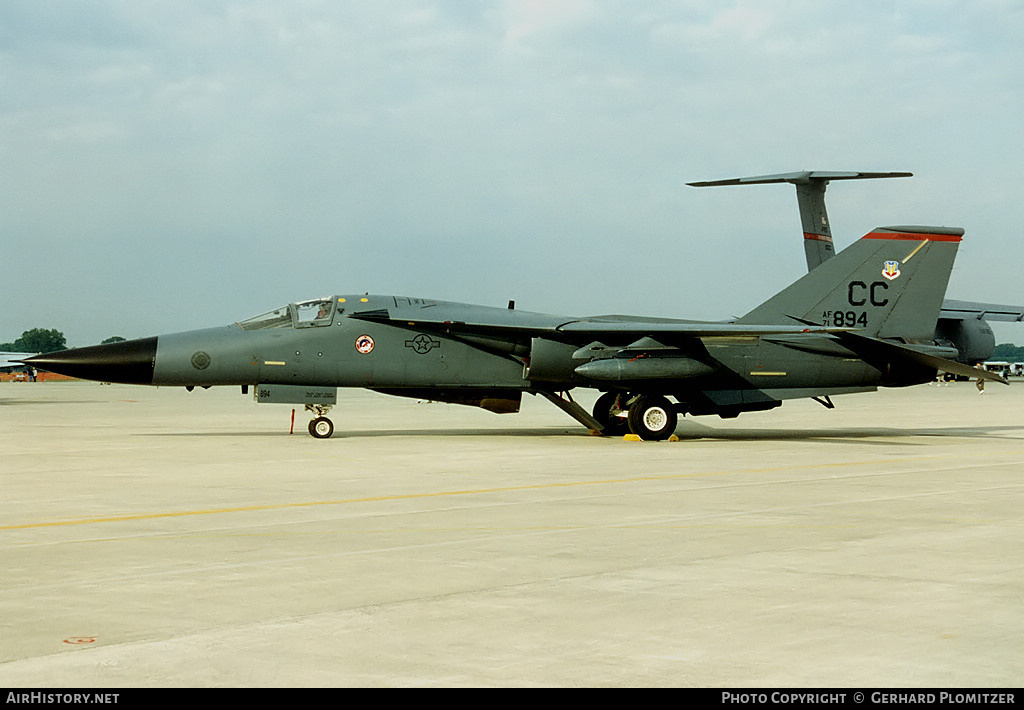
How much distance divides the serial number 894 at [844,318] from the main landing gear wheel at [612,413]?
4154 millimetres

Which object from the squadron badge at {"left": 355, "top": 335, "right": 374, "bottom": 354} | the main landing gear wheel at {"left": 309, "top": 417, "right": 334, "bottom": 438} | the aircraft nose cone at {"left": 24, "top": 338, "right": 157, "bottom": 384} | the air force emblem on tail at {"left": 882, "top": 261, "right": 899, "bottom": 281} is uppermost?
the air force emblem on tail at {"left": 882, "top": 261, "right": 899, "bottom": 281}

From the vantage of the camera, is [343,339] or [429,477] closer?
[429,477]

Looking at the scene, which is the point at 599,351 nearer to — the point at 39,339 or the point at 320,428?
the point at 320,428

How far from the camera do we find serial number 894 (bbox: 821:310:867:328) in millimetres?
21172

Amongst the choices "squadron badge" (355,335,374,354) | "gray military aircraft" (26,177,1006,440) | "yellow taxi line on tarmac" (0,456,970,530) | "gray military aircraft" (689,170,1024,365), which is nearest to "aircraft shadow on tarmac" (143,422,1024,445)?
"gray military aircraft" (26,177,1006,440)

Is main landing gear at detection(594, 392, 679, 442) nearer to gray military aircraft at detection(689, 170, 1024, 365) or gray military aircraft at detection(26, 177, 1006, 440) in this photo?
gray military aircraft at detection(26, 177, 1006, 440)

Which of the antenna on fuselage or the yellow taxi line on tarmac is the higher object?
the antenna on fuselage

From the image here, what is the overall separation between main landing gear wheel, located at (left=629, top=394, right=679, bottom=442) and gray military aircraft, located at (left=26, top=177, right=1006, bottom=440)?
0.09ft

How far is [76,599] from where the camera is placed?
625 centimetres

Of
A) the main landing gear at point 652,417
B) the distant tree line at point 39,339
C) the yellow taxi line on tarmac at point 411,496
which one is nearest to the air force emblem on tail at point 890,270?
the main landing gear at point 652,417

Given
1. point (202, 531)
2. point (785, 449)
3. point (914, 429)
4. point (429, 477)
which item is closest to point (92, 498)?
point (202, 531)

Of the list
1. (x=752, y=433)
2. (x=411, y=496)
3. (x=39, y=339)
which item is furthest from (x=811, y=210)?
(x=39, y=339)
